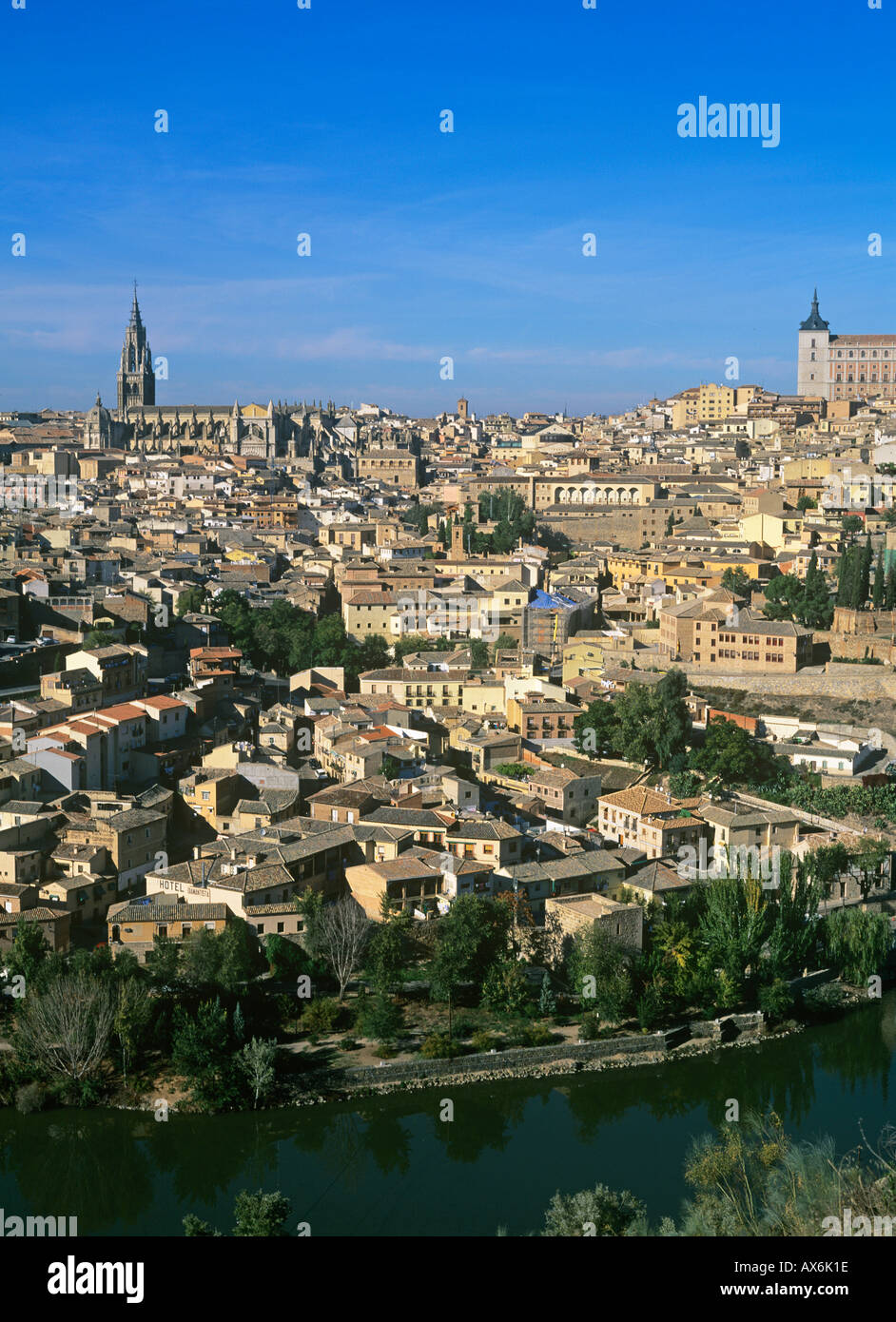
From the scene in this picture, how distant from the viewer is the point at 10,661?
32.8ft

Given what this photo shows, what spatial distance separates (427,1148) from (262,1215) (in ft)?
4.20

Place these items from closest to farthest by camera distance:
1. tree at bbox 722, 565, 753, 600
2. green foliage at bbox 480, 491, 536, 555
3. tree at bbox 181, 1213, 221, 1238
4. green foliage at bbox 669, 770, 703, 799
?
1. tree at bbox 181, 1213, 221, 1238
2. green foliage at bbox 669, 770, 703, 799
3. tree at bbox 722, 565, 753, 600
4. green foliage at bbox 480, 491, 536, 555

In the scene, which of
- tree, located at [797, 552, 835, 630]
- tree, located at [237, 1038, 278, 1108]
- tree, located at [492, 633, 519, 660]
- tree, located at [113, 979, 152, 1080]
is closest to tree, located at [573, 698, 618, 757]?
tree, located at [492, 633, 519, 660]

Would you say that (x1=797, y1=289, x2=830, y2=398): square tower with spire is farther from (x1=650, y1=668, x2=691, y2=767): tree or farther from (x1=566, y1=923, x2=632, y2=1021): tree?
(x1=566, y1=923, x2=632, y2=1021): tree

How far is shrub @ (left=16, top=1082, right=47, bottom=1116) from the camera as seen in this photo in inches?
221

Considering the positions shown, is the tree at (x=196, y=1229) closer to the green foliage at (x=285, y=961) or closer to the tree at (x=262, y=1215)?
the tree at (x=262, y=1215)

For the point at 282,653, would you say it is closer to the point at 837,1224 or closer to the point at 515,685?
the point at 515,685

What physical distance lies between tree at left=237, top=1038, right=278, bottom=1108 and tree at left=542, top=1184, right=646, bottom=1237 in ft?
4.68

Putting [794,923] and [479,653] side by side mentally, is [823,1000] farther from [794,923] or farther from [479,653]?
[479,653]

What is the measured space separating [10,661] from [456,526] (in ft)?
19.3

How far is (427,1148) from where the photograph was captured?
558 cm

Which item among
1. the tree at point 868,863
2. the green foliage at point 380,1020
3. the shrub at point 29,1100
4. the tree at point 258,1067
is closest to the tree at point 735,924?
the tree at point 868,863

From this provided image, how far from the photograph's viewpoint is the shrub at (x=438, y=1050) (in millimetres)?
6016
